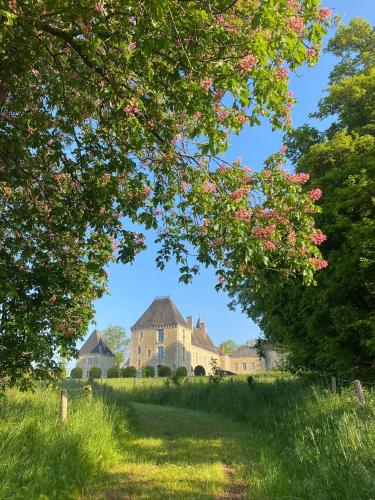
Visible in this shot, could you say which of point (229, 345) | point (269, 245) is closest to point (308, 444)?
point (269, 245)

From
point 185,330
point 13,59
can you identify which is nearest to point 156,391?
point 13,59

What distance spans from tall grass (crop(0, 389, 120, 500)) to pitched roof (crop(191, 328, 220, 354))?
6489 cm

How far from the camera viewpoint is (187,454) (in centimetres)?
927

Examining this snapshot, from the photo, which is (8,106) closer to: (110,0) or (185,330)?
(110,0)

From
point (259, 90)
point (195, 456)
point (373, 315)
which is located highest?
point (259, 90)

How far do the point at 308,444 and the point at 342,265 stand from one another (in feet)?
15.8

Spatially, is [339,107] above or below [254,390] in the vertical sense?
above

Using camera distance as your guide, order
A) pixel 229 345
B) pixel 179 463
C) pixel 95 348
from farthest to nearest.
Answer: pixel 229 345 < pixel 95 348 < pixel 179 463

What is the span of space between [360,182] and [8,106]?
825 centimetres

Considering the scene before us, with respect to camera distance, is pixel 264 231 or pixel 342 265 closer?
pixel 264 231

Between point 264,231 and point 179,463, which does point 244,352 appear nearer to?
point 179,463

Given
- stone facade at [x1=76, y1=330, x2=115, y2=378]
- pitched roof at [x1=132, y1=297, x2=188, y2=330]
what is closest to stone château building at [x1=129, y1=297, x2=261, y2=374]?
pitched roof at [x1=132, y1=297, x2=188, y2=330]

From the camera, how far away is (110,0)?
531cm

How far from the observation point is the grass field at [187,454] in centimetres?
578
